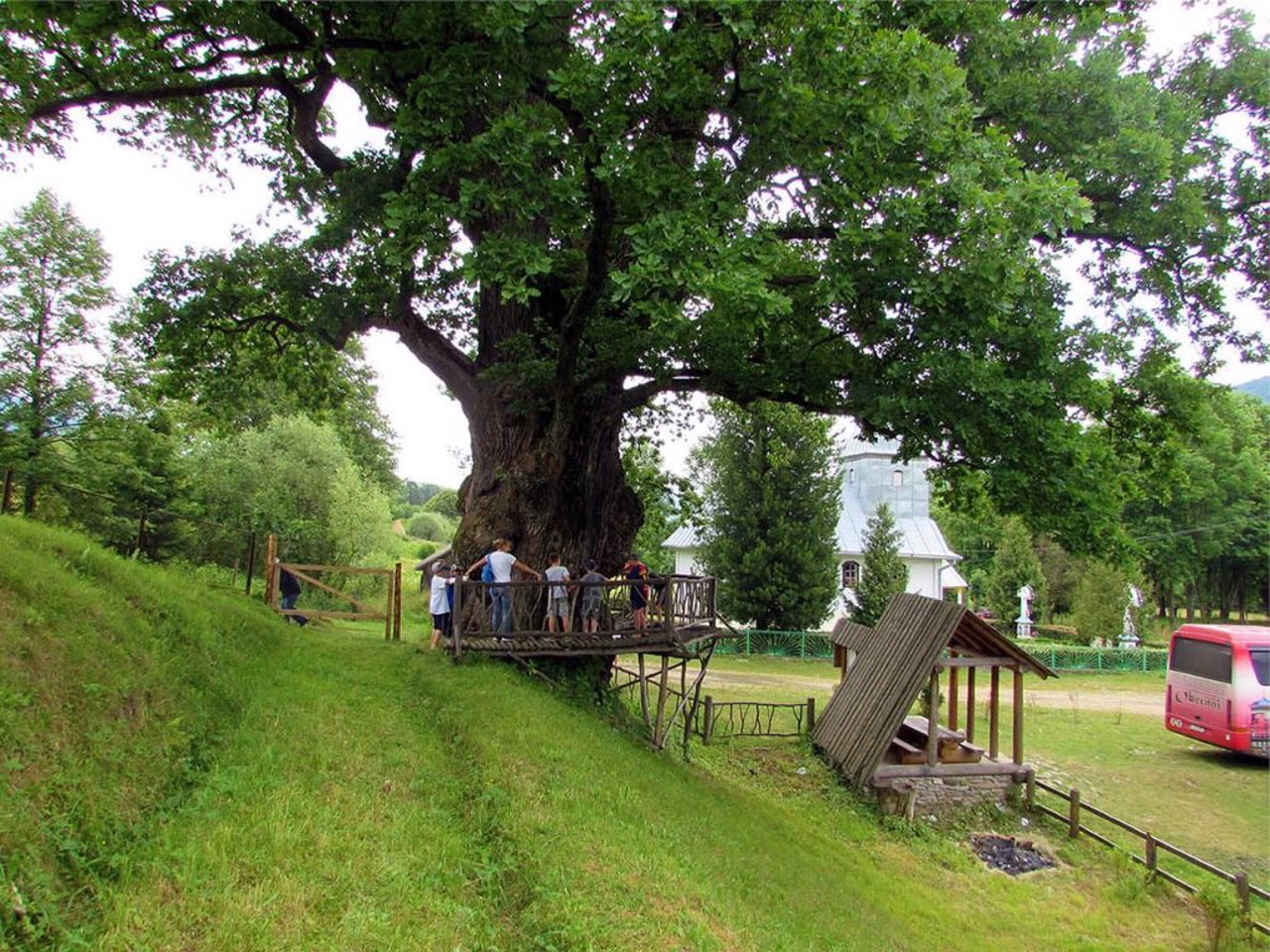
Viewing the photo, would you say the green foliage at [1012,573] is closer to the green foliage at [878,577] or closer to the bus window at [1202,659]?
the green foliage at [878,577]

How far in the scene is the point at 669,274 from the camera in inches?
285

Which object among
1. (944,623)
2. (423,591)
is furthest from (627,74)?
(423,591)

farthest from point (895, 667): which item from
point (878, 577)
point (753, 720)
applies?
point (878, 577)

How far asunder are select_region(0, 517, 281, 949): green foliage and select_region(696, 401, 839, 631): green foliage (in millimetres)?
24842

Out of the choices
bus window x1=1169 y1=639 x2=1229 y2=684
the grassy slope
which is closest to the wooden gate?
the grassy slope

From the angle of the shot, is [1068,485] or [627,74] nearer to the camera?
[627,74]

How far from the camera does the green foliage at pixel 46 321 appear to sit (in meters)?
19.1

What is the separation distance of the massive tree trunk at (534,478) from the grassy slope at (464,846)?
2.72 meters

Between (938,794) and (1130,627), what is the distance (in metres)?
30.7

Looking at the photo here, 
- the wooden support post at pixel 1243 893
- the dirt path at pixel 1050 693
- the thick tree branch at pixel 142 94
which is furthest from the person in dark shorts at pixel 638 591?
the dirt path at pixel 1050 693

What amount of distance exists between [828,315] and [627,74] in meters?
4.95

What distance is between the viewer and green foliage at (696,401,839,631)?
103 ft

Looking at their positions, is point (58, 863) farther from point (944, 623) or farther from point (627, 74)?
point (944, 623)

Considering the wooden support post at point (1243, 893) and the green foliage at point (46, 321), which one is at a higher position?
the green foliage at point (46, 321)
